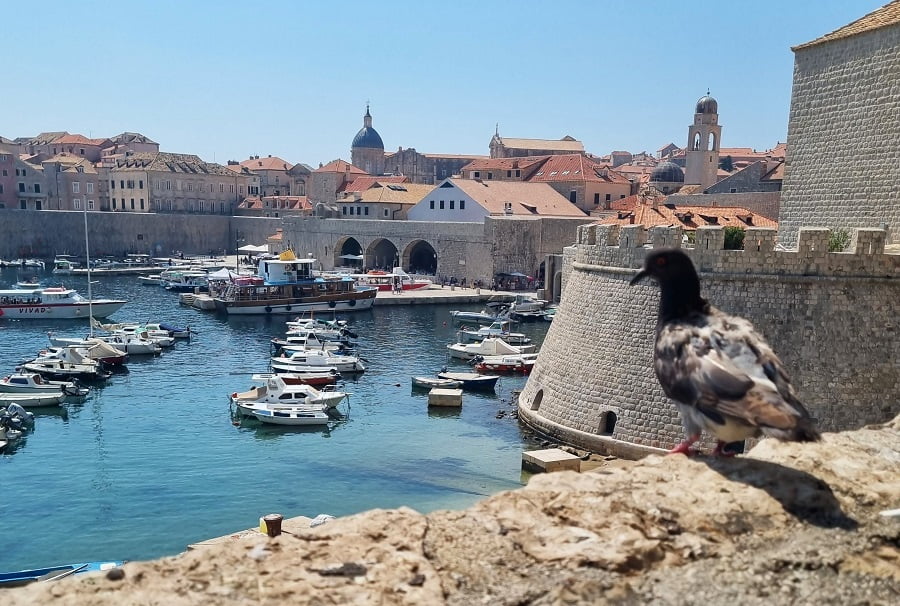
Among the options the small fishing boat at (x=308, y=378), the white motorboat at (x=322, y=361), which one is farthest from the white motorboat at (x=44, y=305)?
the small fishing boat at (x=308, y=378)

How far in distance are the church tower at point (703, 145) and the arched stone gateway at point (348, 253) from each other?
29.4m

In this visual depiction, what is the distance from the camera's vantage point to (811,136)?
17.1 meters

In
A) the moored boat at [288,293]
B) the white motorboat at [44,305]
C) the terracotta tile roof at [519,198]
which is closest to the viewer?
the white motorboat at [44,305]

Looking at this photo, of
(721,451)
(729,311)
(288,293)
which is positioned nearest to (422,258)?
(288,293)

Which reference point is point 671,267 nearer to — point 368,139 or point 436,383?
point 436,383

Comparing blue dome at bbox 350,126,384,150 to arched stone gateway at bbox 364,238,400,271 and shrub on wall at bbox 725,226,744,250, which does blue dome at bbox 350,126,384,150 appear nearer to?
arched stone gateway at bbox 364,238,400,271

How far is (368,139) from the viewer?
10844 centimetres

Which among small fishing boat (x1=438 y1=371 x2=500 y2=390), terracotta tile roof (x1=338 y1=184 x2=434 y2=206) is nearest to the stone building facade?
small fishing boat (x1=438 y1=371 x2=500 y2=390)

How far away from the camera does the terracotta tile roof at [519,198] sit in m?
58.0

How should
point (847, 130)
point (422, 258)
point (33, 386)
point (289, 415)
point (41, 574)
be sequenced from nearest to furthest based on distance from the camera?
point (41, 574), point (847, 130), point (289, 415), point (33, 386), point (422, 258)

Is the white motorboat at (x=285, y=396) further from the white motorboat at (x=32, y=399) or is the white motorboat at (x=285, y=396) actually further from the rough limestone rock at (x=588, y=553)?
the rough limestone rock at (x=588, y=553)

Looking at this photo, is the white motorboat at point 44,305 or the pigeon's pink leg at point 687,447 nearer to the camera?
the pigeon's pink leg at point 687,447

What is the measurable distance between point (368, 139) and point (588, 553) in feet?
355

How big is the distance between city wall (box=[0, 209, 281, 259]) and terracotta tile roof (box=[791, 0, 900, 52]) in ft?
217
